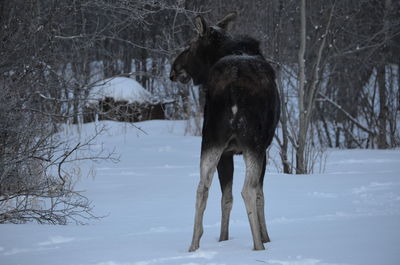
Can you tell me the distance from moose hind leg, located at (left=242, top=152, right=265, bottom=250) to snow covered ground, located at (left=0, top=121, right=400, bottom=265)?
152mm

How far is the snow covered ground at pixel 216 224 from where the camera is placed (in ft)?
16.2

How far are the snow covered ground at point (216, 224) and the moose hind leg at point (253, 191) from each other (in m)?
0.15

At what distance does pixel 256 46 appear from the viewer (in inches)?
234

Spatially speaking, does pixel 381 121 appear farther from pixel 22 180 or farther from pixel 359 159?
pixel 22 180

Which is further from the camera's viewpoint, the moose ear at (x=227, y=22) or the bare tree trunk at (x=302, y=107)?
the bare tree trunk at (x=302, y=107)

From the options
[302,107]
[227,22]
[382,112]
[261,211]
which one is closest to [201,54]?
[227,22]

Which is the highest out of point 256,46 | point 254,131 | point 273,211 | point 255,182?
point 256,46

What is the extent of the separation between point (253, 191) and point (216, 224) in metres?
1.77

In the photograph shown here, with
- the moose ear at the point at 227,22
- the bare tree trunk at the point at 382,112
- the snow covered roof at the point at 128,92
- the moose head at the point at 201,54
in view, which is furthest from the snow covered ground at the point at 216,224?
the snow covered roof at the point at 128,92

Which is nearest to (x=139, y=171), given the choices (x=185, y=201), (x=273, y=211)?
(x=185, y=201)

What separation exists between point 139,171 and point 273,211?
4.43 m

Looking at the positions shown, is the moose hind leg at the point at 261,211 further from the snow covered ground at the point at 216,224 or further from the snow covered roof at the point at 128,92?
the snow covered roof at the point at 128,92

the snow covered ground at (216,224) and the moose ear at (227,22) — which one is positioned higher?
the moose ear at (227,22)

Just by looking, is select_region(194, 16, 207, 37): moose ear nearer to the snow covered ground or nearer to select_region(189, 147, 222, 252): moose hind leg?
select_region(189, 147, 222, 252): moose hind leg
